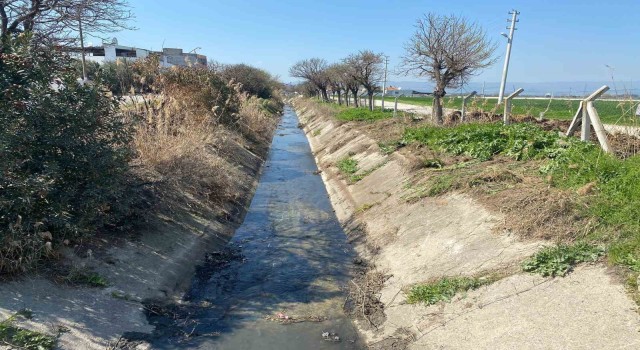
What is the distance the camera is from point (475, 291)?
22.6 ft

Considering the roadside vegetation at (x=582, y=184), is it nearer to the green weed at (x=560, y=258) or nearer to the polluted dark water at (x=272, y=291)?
the green weed at (x=560, y=258)

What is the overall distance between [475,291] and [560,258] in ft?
4.28

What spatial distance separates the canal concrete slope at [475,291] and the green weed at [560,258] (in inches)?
4.8

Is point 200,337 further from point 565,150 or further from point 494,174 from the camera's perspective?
point 565,150

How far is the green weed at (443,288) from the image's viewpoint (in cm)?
699

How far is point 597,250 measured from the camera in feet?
20.6

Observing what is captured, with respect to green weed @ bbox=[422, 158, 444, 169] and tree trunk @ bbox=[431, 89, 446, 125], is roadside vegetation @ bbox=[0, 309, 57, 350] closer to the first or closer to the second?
green weed @ bbox=[422, 158, 444, 169]

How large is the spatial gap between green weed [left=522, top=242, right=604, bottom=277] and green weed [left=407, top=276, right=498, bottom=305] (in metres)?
0.63

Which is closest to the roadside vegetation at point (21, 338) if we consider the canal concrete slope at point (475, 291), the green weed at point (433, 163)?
the canal concrete slope at point (475, 291)

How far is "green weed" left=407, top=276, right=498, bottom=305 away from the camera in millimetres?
6988

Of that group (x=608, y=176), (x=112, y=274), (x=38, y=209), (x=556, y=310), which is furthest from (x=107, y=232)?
(x=608, y=176)

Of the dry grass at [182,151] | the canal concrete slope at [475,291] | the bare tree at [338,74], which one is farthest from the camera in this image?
the bare tree at [338,74]

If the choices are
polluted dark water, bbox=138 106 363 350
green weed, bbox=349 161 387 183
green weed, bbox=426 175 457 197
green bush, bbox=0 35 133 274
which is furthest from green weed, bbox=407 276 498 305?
green weed, bbox=349 161 387 183

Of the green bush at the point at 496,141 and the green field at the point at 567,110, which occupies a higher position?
the green field at the point at 567,110
